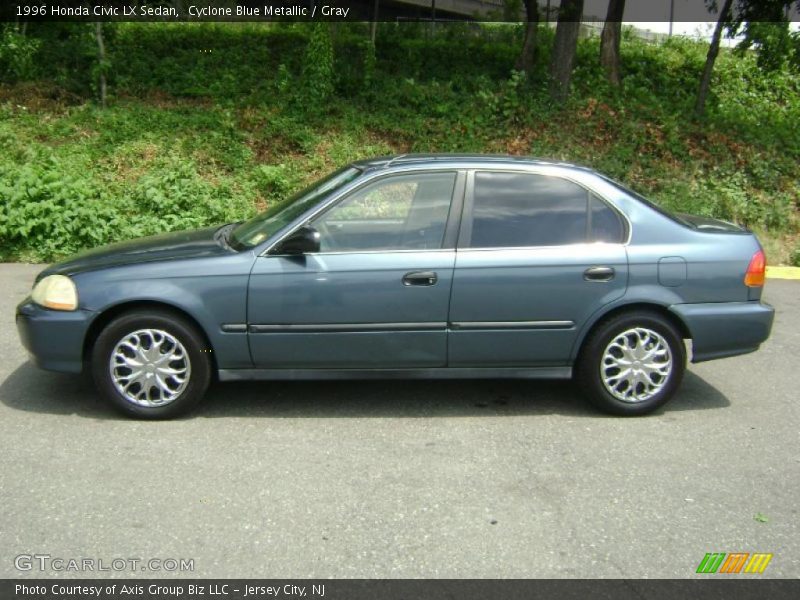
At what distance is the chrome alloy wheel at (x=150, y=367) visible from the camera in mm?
5090

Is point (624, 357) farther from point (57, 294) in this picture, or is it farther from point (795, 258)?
point (795, 258)

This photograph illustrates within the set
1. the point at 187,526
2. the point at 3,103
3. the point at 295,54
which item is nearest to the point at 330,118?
the point at 295,54

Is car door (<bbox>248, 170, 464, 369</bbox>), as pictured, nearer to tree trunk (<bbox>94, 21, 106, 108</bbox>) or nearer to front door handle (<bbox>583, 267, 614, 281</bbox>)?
front door handle (<bbox>583, 267, 614, 281</bbox>)

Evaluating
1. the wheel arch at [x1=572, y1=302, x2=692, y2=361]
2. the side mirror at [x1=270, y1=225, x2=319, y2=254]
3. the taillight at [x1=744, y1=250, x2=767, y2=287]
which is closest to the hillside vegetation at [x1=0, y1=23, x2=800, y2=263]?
the side mirror at [x1=270, y1=225, x2=319, y2=254]

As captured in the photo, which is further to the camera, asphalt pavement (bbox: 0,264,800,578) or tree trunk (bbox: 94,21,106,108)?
tree trunk (bbox: 94,21,106,108)

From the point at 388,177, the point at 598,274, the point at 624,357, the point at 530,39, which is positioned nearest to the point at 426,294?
the point at 388,177

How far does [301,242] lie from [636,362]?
222cm

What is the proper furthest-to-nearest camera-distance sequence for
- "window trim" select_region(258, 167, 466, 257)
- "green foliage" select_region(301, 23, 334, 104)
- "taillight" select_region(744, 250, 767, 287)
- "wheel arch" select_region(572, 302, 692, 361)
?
"green foliage" select_region(301, 23, 334, 104)
"taillight" select_region(744, 250, 767, 287)
"wheel arch" select_region(572, 302, 692, 361)
"window trim" select_region(258, 167, 466, 257)

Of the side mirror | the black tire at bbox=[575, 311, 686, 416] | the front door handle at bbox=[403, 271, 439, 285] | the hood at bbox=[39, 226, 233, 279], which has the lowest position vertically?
the black tire at bbox=[575, 311, 686, 416]

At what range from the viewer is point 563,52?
591 inches

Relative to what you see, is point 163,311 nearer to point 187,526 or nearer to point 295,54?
point 187,526

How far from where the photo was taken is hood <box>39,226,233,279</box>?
17.2 ft

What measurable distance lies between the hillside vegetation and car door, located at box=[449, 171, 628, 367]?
604 centimetres

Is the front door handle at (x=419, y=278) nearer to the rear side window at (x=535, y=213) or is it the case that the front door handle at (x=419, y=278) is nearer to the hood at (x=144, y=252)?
the rear side window at (x=535, y=213)
